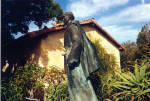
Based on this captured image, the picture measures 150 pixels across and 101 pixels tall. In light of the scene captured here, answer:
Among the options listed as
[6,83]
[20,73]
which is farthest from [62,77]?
[6,83]

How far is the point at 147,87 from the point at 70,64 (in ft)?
10.6

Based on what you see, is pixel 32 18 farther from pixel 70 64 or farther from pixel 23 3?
pixel 70 64

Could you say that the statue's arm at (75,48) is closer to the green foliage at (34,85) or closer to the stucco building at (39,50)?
the green foliage at (34,85)

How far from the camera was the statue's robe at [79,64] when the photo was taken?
2604 millimetres

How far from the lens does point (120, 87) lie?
548cm

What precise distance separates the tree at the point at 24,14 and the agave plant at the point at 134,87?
14.7 feet

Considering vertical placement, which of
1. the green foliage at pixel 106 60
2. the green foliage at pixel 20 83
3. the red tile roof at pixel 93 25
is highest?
the red tile roof at pixel 93 25

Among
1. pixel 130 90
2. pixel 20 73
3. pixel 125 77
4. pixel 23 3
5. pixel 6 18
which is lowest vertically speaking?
pixel 130 90

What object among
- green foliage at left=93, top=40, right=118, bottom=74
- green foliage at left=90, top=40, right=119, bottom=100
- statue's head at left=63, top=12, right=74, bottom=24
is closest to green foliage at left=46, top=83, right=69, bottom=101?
green foliage at left=90, top=40, right=119, bottom=100

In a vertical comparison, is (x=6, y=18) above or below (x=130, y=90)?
above

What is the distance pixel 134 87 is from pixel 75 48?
3.39m

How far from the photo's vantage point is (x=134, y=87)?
5.29 metres

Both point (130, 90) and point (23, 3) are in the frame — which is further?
point (23, 3)

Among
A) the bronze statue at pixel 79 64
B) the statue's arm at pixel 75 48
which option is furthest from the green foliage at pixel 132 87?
the statue's arm at pixel 75 48
